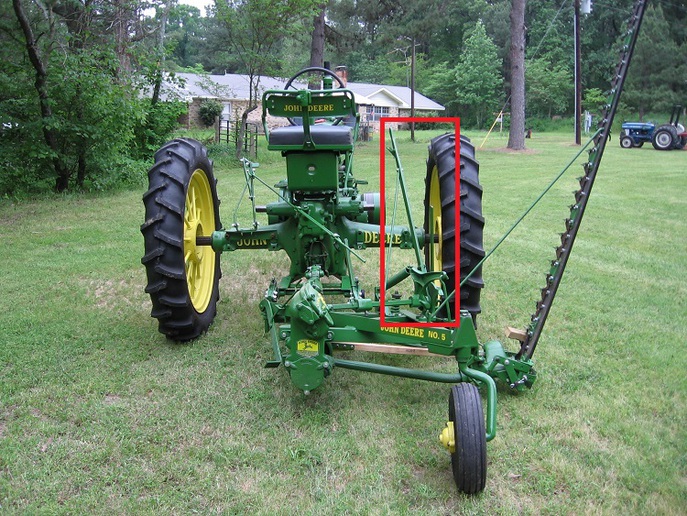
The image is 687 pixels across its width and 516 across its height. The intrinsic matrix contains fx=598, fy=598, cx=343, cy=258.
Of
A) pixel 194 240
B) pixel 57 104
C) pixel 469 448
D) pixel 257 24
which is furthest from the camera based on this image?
pixel 257 24

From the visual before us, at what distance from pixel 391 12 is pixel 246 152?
1057 centimetres

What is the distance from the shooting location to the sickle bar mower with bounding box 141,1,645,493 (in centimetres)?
305

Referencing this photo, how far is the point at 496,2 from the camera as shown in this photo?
54.7m

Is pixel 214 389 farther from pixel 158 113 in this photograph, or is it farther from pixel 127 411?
pixel 158 113

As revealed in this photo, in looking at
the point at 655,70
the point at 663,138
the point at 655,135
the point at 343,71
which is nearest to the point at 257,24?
the point at 343,71

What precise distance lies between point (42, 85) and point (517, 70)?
16.6 meters

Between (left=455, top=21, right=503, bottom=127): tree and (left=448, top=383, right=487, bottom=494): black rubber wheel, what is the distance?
45.9 metres

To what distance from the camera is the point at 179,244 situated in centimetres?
403

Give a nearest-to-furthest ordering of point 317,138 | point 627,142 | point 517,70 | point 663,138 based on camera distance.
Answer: point 317,138 → point 517,70 → point 663,138 → point 627,142

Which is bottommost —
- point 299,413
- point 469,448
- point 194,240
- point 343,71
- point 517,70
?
point 299,413

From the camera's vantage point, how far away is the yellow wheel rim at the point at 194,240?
461 cm

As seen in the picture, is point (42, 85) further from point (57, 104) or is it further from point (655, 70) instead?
point (655, 70)

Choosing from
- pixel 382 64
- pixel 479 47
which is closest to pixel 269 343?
pixel 479 47

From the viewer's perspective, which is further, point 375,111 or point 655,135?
point 375,111
